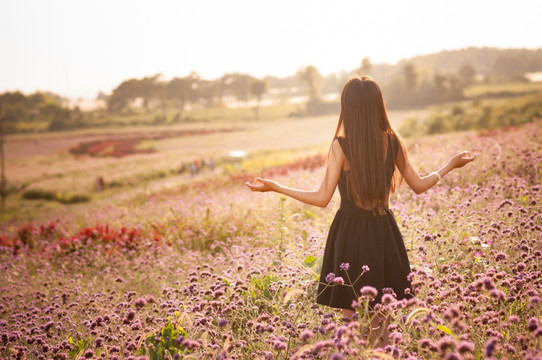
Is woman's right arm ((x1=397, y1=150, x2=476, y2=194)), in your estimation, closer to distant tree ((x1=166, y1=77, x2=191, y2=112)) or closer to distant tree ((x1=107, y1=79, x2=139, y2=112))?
distant tree ((x1=107, y1=79, x2=139, y2=112))

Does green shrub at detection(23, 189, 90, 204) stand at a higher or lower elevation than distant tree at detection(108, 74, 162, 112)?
lower

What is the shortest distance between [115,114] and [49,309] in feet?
247

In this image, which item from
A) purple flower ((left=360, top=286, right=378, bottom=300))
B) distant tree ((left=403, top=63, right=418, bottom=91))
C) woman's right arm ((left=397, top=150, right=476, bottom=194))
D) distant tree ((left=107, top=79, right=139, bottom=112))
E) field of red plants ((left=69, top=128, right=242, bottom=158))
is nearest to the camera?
purple flower ((left=360, top=286, right=378, bottom=300))

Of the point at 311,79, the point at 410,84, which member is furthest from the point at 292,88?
the point at 410,84

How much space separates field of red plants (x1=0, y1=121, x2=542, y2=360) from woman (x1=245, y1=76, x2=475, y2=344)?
194mm

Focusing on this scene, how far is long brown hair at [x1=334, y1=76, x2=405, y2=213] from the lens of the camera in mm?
2840

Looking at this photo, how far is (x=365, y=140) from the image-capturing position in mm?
2867

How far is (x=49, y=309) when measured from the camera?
150 inches

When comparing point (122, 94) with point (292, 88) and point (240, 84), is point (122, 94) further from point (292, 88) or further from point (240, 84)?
point (292, 88)

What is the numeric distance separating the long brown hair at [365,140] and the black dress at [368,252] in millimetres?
86

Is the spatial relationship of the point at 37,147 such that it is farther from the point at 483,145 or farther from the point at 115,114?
the point at 483,145

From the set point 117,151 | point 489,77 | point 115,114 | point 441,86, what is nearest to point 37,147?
point 117,151

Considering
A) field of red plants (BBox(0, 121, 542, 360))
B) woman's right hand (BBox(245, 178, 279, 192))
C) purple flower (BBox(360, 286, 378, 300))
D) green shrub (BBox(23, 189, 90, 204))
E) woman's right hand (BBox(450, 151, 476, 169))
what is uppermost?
woman's right hand (BBox(450, 151, 476, 169))

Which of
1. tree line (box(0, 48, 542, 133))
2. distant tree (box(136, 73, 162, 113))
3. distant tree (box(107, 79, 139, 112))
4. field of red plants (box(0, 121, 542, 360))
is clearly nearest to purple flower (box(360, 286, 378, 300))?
field of red plants (box(0, 121, 542, 360))
